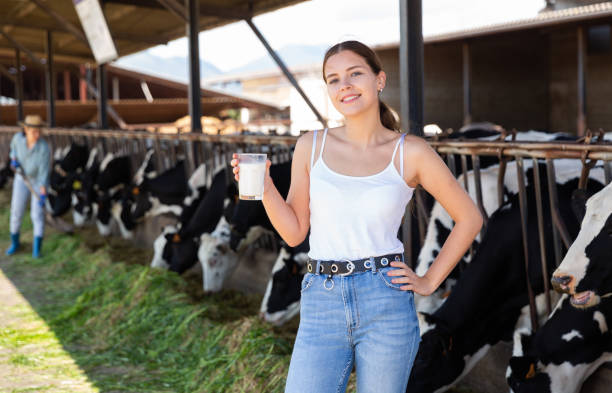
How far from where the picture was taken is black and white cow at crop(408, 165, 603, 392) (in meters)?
3.18

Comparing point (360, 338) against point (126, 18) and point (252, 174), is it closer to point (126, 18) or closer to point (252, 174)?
point (252, 174)

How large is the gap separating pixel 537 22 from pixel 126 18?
21.4 feet

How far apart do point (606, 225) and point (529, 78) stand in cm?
1332

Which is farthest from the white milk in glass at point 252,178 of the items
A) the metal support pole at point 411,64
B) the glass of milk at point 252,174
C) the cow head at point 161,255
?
the cow head at point 161,255

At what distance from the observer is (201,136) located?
700 centimetres

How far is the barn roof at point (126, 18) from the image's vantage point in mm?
8156

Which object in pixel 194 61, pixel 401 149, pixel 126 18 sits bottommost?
pixel 401 149

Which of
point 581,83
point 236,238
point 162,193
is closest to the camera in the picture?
point 236,238

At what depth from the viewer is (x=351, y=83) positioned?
7.12 feet

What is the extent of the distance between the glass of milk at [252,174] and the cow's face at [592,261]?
127cm

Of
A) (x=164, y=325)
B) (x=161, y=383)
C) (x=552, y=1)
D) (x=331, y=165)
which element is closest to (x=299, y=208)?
(x=331, y=165)

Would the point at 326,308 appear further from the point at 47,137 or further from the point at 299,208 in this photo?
the point at 47,137

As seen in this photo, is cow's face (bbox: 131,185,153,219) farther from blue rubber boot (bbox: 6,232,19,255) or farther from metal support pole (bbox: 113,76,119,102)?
metal support pole (bbox: 113,76,119,102)

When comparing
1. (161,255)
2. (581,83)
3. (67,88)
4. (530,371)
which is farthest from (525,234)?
(67,88)
